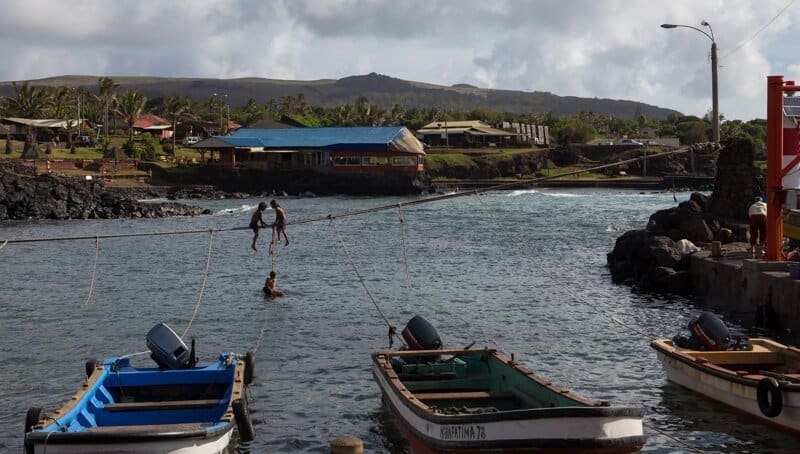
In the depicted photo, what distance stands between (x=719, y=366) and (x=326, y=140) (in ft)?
339

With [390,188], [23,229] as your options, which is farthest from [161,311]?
[390,188]

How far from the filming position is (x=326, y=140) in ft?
396

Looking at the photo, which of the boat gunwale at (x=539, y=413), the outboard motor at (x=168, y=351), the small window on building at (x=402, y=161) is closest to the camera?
the boat gunwale at (x=539, y=413)

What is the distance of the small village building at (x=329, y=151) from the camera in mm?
114562

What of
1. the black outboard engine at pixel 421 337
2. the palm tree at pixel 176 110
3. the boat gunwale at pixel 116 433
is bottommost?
the boat gunwale at pixel 116 433

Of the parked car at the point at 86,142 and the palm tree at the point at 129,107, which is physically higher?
the palm tree at the point at 129,107

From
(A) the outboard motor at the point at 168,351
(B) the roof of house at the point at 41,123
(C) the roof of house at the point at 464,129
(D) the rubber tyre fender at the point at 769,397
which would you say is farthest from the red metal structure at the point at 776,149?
(C) the roof of house at the point at 464,129

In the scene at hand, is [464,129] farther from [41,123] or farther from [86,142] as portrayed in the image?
[41,123]

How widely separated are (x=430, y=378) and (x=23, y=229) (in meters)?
53.1

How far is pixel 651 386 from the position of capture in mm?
21438

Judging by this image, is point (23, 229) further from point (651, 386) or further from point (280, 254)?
point (651, 386)

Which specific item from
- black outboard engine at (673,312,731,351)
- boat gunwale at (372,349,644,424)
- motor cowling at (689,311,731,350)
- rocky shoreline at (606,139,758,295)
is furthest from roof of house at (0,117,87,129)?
boat gunwale at (372,349,644,424)

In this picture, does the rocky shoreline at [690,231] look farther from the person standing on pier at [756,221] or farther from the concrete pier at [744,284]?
the person standing on pier at [756,221]

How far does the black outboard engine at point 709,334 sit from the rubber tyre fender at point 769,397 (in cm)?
274
